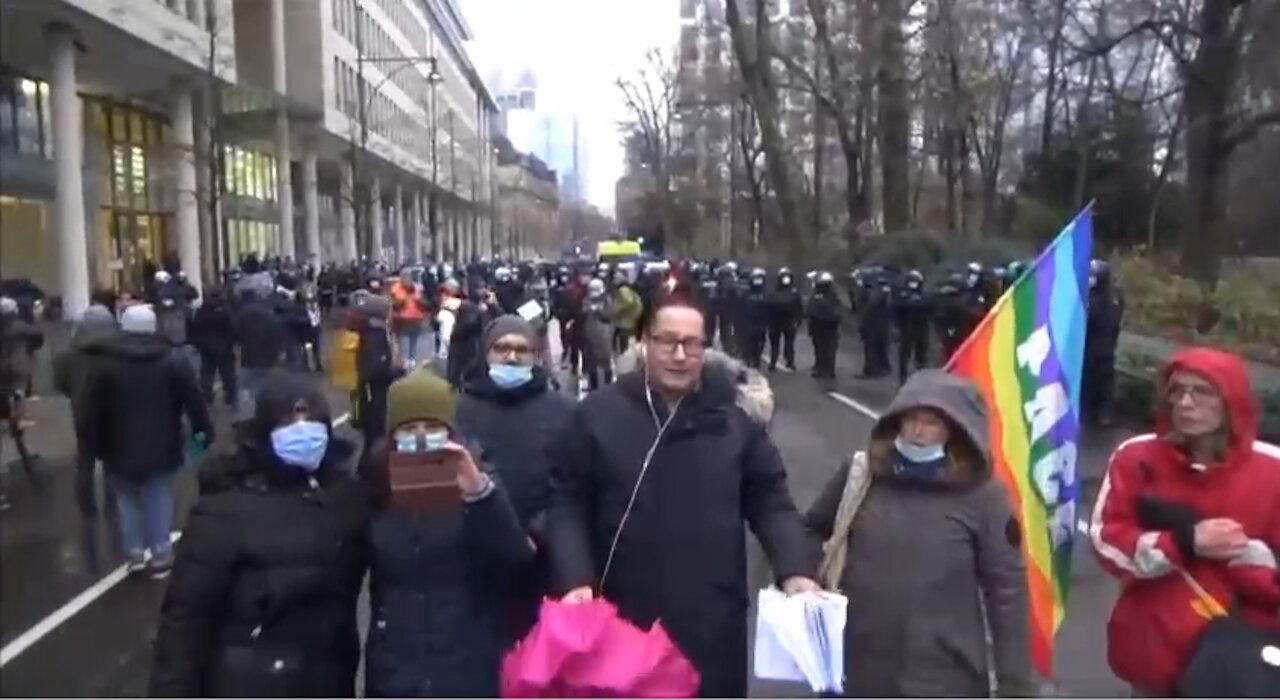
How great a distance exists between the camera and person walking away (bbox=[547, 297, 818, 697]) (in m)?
4.17

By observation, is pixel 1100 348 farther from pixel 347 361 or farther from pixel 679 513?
pixel 679 513

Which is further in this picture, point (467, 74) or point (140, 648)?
point (467, 74)

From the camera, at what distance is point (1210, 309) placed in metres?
25.0

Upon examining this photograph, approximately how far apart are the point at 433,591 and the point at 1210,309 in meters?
23.0

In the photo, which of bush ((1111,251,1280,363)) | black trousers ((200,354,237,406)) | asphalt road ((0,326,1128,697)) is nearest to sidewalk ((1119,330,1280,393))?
bush ((1111,251,1280,363))

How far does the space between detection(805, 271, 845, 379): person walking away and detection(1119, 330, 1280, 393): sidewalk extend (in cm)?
448

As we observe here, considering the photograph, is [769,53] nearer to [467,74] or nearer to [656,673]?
[656,673]

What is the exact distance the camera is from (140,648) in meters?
7.99

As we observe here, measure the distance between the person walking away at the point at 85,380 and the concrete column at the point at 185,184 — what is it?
2351 centimetres

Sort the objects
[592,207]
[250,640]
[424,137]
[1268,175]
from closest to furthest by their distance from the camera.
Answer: [250,640] → [1268,175] → [424,137] → [592,207]

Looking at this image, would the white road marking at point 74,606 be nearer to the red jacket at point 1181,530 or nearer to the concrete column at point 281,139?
the red jacket at point 1181,530

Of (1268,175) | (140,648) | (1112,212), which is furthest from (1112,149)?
(140,648)

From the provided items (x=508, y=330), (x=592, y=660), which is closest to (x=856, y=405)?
Result: (x=508, y=330)

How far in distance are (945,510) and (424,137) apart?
93.0 metres
